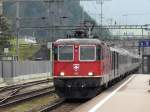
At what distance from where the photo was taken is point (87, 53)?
24.4 meters

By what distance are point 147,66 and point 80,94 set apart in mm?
88145

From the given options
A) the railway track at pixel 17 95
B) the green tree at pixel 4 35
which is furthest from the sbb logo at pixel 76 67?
the green tree at pixel 4 35

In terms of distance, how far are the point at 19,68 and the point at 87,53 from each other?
85.1 feet

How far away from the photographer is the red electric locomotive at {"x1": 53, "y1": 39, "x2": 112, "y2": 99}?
→ 78.0ft

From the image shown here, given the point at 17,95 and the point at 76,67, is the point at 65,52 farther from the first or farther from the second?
the point at 17,95

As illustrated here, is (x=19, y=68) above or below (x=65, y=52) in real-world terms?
below

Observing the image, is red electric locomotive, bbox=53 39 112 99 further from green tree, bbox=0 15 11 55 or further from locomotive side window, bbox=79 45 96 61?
green tree, bbox=0 15 11 55

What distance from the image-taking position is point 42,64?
60531 mm

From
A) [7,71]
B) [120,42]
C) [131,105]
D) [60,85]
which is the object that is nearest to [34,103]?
[60,85]

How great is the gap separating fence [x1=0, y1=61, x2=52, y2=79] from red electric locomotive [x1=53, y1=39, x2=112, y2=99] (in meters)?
20.9

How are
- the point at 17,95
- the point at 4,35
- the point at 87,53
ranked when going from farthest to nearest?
the point at 4,35, the point at 17,95, the point at 87,53

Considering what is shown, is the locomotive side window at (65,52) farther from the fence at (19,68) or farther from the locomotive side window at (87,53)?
the fence at (19,68)

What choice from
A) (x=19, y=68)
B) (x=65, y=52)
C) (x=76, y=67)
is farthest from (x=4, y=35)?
(x=76, y=67)

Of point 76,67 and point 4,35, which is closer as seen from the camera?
point 76,67
